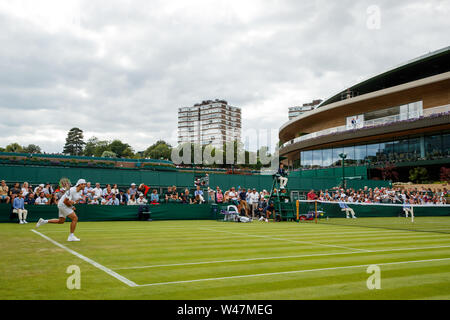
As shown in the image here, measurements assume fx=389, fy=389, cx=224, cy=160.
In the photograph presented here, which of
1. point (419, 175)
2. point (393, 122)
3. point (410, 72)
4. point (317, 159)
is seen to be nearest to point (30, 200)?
point (393, 122)

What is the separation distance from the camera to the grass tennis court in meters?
5.62

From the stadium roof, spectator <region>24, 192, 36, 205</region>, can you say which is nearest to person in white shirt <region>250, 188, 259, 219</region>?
spectator <region>24, 192, 36, 205</region>

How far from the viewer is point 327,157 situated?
2288 inches

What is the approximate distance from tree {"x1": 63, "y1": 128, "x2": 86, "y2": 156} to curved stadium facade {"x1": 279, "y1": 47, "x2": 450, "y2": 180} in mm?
106383

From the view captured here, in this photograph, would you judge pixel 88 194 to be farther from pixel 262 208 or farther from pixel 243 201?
pixel 262 208

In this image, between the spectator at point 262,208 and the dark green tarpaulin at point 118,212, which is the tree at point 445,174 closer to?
the spectator at point 262,208

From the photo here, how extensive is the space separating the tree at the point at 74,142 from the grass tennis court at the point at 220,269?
143m

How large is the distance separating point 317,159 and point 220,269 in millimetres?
54489

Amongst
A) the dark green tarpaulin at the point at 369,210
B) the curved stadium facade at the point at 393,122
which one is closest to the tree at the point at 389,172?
the curved stadium facade at the point at 393,122

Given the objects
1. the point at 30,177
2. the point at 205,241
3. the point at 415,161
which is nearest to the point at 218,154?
the point at 415,161
